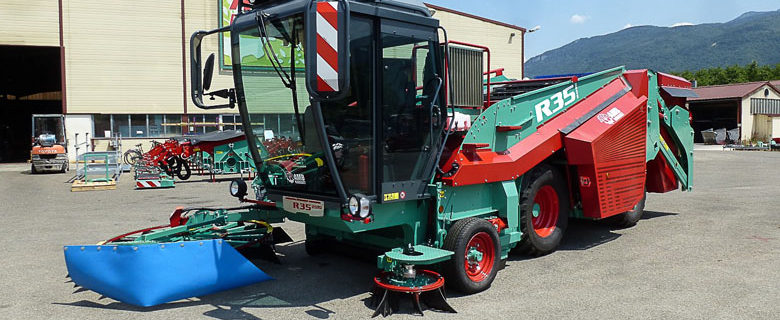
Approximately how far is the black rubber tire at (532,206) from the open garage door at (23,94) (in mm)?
29880

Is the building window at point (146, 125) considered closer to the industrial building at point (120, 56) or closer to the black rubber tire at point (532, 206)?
the industrial building at point (120, 56)

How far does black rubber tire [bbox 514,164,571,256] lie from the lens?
6.14 meters

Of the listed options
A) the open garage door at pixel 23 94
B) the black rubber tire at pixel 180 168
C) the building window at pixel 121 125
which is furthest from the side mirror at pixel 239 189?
the open garage door at pixel 23 94

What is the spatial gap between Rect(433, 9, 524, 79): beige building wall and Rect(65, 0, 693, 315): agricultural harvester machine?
22.6m

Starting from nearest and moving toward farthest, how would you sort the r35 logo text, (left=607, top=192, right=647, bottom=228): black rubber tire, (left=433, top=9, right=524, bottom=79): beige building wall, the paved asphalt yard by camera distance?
the paved asphalt yard → the r35 logo text → (left=607, top=192, right=647, bottom=228): black rubber tire → (left=433, top=9, right=524, bottom=79): beige building wall

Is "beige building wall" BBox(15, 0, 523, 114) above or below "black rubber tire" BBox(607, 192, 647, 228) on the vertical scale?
above

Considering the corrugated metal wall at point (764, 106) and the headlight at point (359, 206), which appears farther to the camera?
the corrugated metal wall at point (764, 106)

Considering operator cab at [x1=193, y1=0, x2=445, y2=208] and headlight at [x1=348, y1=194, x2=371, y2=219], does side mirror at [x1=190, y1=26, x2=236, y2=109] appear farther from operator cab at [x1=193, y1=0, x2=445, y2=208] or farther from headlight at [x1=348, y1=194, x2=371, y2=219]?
headlight at [x1=348, y1=194, x2=371, y2=219]

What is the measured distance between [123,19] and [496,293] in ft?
74.4

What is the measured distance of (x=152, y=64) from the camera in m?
23.9

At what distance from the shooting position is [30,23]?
73.8 ft

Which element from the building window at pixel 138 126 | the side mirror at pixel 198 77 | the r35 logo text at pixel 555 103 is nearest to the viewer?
the side mirror at pixel 198 77

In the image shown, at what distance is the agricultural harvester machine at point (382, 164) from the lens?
14.9 feet

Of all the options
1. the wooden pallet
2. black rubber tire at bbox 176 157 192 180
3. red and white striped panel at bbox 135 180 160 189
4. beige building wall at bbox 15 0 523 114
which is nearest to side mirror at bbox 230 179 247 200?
red and white striped panel at bbox 135 180 160 189
